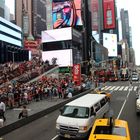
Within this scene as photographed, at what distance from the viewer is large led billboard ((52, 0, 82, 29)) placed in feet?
332

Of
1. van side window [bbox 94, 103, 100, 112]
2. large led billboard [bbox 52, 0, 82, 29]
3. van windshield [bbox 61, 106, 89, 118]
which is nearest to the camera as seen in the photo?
van windshield [bbox 61, 106, 89, 118]

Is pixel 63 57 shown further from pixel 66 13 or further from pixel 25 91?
pixel 25 91

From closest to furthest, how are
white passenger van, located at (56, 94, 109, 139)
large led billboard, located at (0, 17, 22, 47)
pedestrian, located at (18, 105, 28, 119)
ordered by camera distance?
1. white passenger van, located at (56, 94, 109, 139)
2. pedestrian, located at (18, 105, 28, 119)
3. large led billboard, located at (0, 17, 22, 47)

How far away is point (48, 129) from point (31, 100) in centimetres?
1182

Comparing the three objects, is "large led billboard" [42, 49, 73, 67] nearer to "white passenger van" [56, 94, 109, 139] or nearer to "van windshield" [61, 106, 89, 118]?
"white passenger van" [56, 94, 109, 139]

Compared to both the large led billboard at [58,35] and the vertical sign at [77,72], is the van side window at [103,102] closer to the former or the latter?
the vertical sign at [77,72]

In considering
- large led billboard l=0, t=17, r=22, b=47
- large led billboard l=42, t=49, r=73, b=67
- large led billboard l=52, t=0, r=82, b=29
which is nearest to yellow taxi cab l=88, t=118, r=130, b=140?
large led billboard l=42, t=49, r=73, b=67

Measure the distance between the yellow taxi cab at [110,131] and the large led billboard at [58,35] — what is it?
83.0m

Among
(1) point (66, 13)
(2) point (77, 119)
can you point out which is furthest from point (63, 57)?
(2) point (77, 119)

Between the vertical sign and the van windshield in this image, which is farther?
the vertical sign

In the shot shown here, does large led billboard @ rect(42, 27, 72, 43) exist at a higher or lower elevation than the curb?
higher

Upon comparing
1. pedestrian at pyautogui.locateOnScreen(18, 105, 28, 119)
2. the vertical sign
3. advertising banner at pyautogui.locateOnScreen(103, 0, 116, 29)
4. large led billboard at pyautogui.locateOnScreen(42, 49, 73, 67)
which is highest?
advertising banner at pyautogui.locateOnScreen(103, 0, 116, 29)

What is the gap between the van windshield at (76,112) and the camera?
50.2 ft

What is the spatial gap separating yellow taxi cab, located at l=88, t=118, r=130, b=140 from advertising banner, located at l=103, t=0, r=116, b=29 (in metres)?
138
